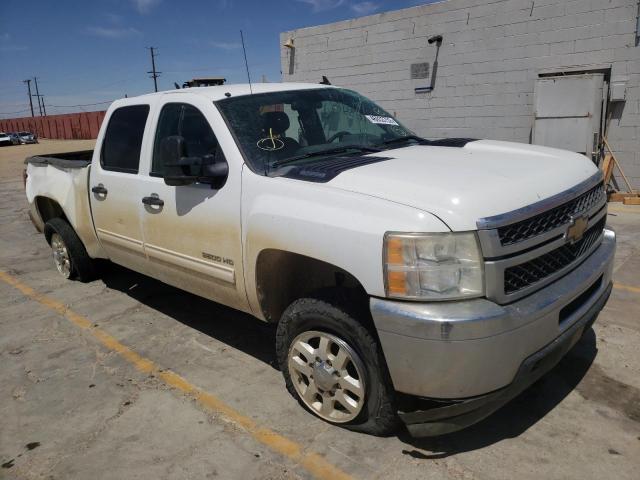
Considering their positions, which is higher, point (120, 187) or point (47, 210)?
point (120, 187)

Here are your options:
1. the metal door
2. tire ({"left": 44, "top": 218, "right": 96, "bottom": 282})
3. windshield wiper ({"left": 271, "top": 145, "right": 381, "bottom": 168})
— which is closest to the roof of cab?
windshield wiper ({"left": 271, "top": 145, "right": 381, "bottom": 168})

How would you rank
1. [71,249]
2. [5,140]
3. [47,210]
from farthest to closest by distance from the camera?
[5,140]
[47,210]
[71,249]

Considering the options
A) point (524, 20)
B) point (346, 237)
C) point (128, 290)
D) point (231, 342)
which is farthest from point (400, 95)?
point (346, 237)

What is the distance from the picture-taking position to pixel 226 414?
3.23 metres

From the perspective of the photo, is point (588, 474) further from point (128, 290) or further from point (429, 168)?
point (128, 290)

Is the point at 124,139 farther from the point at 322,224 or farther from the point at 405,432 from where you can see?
the point at 405,432

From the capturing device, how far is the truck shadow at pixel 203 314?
13.8 feet

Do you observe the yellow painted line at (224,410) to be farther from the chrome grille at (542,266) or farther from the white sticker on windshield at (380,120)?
the white sticker on windshield at (380,120)

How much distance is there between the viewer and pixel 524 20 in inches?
379

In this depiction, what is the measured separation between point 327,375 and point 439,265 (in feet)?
3.10

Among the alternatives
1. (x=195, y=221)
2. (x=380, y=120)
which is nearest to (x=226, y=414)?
(x=195, y=221)

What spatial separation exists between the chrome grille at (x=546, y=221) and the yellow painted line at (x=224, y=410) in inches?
54.8

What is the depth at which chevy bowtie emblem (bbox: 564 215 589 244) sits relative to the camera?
8.95 ft

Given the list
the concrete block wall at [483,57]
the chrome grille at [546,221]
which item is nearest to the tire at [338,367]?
the chrome grille at [546,221]
